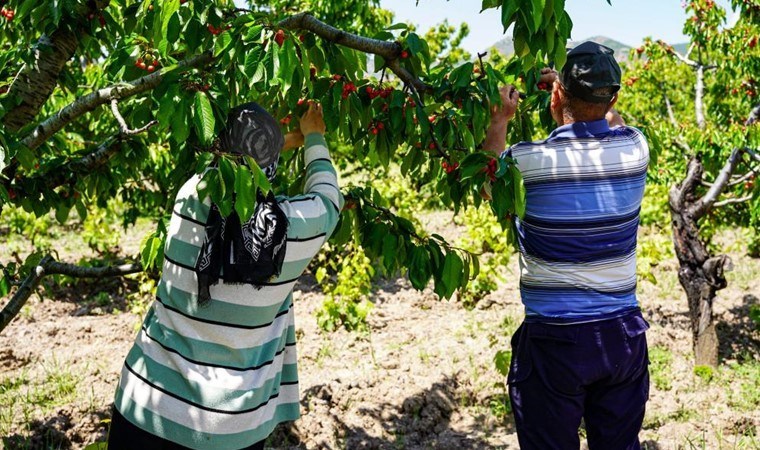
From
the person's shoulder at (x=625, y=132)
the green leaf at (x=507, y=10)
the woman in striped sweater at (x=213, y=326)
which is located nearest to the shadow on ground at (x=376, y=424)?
the woman in striped sweater at (x=213, y=326)

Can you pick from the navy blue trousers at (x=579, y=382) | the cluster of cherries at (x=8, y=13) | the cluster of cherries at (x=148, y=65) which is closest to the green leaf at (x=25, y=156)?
the cluster of cherries at (x=148, y=65)

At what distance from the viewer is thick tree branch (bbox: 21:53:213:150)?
1970 millimetres

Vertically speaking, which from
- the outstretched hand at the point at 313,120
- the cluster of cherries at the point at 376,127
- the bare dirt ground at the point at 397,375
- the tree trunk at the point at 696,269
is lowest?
the bare dirt ground at the point at 397,375

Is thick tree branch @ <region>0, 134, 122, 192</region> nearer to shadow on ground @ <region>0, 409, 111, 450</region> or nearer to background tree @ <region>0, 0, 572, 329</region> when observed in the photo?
background tree @ <region>0, 0, 572, 329</region>

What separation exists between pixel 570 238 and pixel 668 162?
538 centimetres

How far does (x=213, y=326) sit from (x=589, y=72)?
1.20m

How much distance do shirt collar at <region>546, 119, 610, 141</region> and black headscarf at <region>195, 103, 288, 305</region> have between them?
0.81 meters

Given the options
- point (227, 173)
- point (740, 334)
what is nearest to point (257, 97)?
point (227, 173)

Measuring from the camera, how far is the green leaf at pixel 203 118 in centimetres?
152

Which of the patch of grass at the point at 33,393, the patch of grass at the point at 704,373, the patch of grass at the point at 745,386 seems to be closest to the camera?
the patch of grass at the point at 33,393

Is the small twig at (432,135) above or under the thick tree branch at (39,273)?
above

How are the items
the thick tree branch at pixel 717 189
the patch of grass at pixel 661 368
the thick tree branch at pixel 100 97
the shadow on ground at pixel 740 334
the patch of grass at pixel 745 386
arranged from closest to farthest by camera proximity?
the thick tree branch at pixel 100 97 → the patch of grass at pixel 745 386 → the patch of grass at pixel 661 368 → the thick tree branch at pixel 717 189 → the shadow on ground at pixel 740 334

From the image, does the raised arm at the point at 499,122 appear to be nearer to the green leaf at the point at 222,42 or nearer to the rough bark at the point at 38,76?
the green leaf at the point at 222,42

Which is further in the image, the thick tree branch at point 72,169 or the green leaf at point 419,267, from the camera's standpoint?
the thick tree branch at point 72,169
